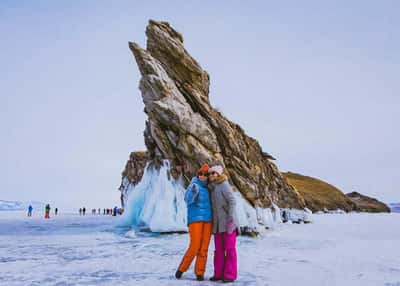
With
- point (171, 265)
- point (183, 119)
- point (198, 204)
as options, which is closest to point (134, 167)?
point (183, 119)

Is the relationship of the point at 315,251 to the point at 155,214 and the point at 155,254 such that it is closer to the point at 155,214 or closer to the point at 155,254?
the point at 155,254

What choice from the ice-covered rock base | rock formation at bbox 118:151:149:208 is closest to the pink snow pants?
the ice-covered rock base

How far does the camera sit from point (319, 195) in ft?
276

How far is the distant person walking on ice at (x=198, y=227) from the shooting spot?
8.17m

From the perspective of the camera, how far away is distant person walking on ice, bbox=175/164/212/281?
817 cm

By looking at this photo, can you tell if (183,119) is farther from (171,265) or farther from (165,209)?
(171,265)

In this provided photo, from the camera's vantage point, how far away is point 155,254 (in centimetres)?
1224

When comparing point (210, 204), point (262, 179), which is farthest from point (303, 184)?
point (210, 204)

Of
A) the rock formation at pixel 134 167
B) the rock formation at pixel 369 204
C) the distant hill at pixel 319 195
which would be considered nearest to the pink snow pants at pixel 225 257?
the rock formation at pixel 134 167

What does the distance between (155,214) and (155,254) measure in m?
8.57

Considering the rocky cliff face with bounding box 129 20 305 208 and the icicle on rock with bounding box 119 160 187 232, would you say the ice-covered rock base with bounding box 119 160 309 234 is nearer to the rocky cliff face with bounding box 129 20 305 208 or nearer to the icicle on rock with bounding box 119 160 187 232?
the icicle on rock with bounding box 119 160 187 232

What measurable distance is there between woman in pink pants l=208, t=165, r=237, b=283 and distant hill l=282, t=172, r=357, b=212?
64298mm

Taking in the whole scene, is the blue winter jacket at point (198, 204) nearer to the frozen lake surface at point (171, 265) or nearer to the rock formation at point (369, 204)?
the frozen lake surface at point (171, 265)

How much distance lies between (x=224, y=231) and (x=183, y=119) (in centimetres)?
1361
